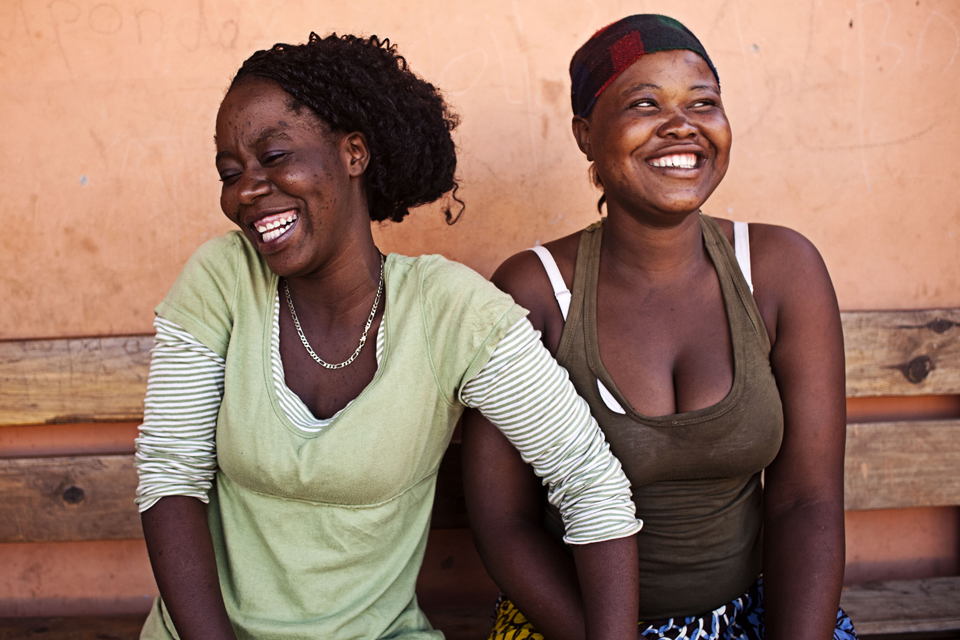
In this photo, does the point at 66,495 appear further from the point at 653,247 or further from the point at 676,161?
the point at 676,161

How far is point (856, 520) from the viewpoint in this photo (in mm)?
2461

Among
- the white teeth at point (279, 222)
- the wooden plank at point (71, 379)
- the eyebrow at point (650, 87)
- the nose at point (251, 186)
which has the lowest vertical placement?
the wooden plank at point (71, 379)

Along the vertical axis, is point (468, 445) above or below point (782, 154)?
below

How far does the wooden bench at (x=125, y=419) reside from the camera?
2.23 meters

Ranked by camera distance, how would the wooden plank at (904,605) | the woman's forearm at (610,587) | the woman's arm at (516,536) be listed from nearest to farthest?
1. the woman's forearm at (610,587)
2. the woman's arm at (516,536)
3. the wooden plank at (904,605)

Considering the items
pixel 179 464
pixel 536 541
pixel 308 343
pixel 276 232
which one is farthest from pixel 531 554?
pixel 276 232

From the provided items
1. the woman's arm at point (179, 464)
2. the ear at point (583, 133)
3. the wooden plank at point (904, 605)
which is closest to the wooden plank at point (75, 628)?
the woman's arm at point (179, 464)

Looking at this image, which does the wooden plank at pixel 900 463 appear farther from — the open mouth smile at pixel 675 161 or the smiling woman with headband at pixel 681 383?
the open mouth smile at pixel 675 161

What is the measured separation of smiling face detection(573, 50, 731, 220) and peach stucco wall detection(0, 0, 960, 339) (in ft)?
2.22

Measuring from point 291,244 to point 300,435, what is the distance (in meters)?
0.40

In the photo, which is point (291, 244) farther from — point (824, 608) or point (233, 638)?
point (824, 608)

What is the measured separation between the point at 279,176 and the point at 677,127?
34.1 inches

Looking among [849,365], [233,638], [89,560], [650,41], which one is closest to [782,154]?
[849,365]

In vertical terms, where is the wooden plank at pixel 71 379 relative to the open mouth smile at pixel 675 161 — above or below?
below
